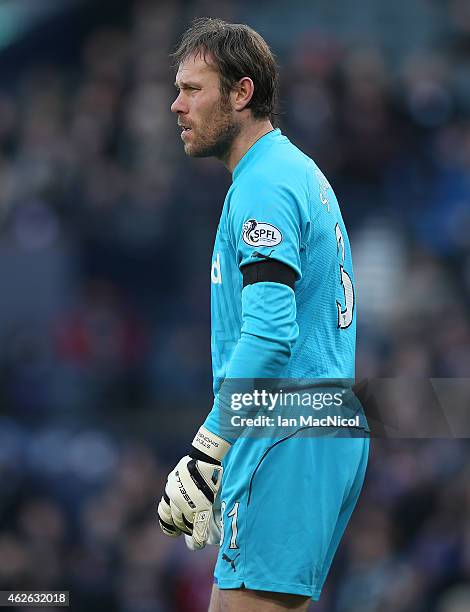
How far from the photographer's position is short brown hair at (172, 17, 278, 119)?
3953 mm

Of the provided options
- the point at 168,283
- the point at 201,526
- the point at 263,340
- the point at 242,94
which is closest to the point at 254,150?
the point at 242,94

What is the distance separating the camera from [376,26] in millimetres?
12836

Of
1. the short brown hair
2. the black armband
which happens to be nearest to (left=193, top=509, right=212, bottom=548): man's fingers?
the black armband

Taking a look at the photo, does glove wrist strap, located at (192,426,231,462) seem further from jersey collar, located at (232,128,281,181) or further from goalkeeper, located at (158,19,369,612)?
jersey collar, located at (232,128,281,181)

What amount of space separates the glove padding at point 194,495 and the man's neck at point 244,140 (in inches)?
39.0

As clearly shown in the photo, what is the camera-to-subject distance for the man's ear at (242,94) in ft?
13.0

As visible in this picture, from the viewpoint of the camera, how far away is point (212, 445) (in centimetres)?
369

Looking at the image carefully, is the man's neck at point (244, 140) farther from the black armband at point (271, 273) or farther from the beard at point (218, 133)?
the black armband at point (271, 273)

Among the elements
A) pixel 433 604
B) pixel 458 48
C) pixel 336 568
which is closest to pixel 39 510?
pixel 336 568

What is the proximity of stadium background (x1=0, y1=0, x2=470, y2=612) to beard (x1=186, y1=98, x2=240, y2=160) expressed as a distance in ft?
14.4

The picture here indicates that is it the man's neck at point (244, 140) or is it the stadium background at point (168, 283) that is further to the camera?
the stadium background at point (168, 283)

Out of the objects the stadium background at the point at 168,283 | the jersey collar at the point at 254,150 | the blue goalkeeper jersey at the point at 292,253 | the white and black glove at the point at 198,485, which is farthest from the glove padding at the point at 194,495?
the stadium background at the point at 168,283

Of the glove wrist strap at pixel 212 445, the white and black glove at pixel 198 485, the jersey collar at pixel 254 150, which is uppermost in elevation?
the jersey collar at pixel 254 150

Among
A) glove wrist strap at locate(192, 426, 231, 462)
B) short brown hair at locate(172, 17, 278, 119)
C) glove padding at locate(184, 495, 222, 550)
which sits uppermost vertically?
short brown hair at locate(172, 17, 278, 119)
